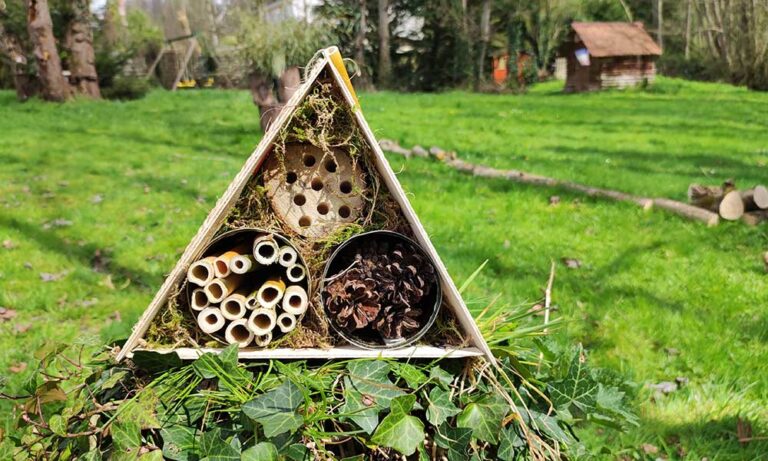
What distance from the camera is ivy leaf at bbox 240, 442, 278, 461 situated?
142 cm

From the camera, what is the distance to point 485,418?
5.18 ft

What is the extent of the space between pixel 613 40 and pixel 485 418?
3127 centimetres

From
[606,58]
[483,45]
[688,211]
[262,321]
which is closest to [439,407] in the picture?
[262,321]

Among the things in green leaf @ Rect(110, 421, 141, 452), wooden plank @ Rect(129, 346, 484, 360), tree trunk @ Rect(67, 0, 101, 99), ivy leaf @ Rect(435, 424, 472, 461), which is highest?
tree trunk @ Rect(67, 0, 101, 99)

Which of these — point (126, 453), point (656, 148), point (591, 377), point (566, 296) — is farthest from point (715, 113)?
point (126, 453)

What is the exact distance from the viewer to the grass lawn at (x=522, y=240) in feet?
11.5

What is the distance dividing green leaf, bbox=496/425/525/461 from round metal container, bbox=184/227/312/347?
0.69 metres

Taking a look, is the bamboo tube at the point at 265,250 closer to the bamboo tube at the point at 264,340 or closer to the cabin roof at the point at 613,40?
the bamboo tube at the point at 264,340

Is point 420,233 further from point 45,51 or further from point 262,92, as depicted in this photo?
point 45,51

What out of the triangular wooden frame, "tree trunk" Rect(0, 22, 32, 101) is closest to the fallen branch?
the triangular wooden frame

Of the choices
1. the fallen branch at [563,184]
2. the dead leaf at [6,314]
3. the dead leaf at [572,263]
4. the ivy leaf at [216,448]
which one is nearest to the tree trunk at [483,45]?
the fallen branch at [563,184]

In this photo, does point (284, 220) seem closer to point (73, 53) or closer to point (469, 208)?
point (469, 208)

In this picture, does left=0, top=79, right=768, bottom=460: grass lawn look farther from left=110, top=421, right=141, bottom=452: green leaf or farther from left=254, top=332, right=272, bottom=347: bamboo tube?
left=254, top=332, right=272, bottom=347: bamboo tube

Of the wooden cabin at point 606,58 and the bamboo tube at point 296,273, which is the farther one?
the wooden cabin at point 606,58
